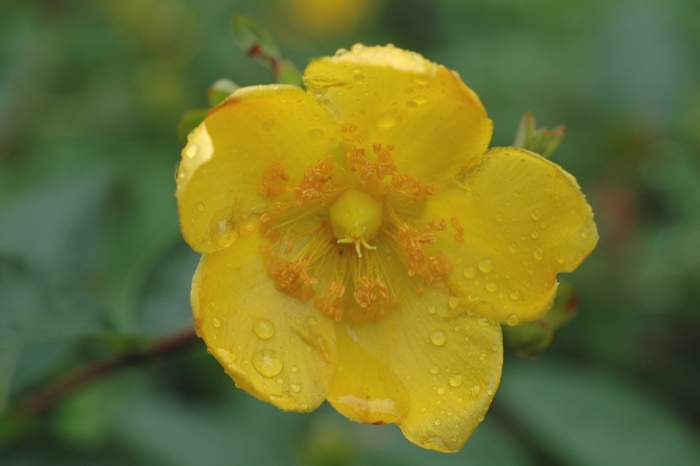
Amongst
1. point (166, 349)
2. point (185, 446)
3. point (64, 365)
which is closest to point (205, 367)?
point (185, 446)

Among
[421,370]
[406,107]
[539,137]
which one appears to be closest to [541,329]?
[421,370]

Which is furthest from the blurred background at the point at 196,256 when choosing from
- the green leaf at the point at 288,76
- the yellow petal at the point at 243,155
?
the green leaf at the point at 288,76

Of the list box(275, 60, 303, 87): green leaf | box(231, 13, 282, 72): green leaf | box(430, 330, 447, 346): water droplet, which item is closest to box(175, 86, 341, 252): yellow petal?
box(275, 60, 303, 87): green leaf

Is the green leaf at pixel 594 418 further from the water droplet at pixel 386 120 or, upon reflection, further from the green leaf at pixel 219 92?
the green leaf at pixel 219 92

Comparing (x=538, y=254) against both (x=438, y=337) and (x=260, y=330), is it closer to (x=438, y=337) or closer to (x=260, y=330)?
(x=438, y=337)

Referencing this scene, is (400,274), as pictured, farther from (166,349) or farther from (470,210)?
(166,349)
